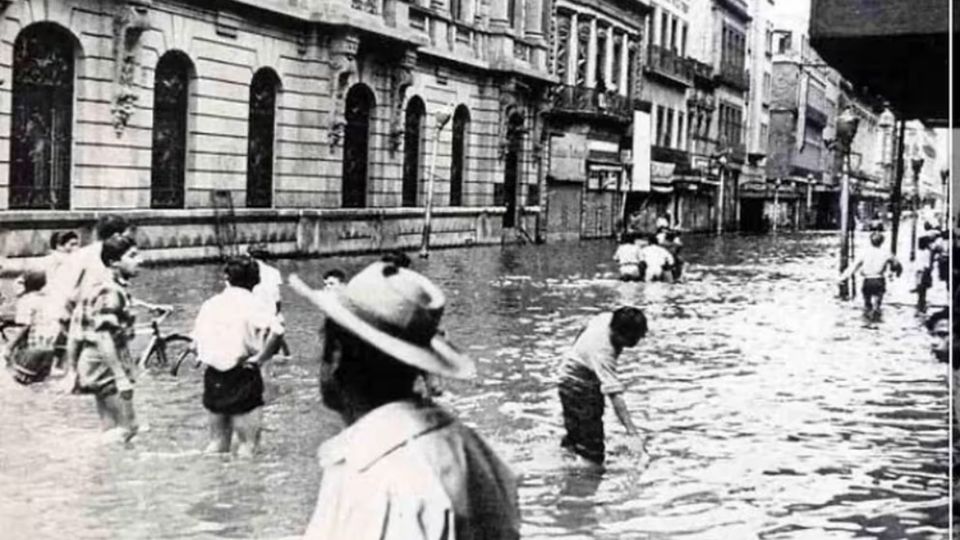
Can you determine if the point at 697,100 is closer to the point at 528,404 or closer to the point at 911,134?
the point at 911,134

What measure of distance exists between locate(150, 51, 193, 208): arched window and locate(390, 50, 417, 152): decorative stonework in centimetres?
89

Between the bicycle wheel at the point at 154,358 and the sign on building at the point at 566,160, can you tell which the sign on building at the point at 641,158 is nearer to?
the sign on building at the point at 566,160

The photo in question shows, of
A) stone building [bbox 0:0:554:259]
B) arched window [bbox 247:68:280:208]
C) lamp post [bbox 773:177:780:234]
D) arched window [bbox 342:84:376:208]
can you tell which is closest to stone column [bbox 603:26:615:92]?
stone building [bbox 0:0:554:259]

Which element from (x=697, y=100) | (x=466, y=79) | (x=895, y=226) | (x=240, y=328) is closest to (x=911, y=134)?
(x=697, y=100)

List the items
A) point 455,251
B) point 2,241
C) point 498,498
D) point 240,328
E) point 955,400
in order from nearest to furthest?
point 498,498, point 955,400, point 240,328, point 2,241, point 455,251

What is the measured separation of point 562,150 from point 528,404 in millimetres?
1863

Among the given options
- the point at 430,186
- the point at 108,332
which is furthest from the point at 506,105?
the point at 108,332

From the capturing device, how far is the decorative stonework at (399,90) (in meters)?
6.71

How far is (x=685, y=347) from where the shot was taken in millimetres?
9336

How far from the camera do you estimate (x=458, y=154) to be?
6941 millimetres

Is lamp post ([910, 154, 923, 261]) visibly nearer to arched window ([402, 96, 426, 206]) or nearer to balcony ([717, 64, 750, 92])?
Result: balcony ([717, 64, 750, 92])

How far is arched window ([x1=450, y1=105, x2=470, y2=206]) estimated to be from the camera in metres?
6.73

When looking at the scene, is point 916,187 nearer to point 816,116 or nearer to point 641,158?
point 641,158

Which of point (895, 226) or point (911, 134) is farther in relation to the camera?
point (911, 134)
